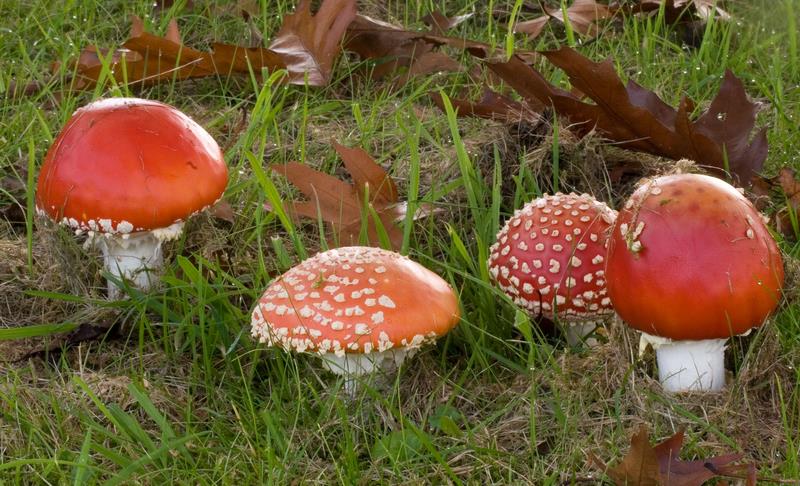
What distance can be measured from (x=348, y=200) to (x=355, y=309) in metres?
0.73

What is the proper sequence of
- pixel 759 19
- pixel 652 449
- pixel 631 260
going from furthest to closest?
pixel 759 19
pixel 631 260
pixel 652 449

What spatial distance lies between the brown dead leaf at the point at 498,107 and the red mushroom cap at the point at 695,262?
1.00 metres

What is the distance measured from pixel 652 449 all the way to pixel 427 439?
452 millimetres

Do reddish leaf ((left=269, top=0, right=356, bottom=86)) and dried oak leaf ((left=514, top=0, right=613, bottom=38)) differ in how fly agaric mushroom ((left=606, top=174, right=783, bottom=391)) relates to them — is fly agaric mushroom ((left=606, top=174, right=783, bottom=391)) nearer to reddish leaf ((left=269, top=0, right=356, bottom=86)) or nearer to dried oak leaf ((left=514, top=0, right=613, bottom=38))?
reddish leaf ((left=269, top=0, right=356, bottom=86))

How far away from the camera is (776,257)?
2.11 m

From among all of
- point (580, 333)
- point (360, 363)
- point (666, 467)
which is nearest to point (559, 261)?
point (580, 333)

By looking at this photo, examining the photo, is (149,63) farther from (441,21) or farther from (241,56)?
(441,21)

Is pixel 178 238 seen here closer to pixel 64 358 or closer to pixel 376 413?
pixel 64 358

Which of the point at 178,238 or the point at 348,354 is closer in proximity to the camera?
the point at 348,354

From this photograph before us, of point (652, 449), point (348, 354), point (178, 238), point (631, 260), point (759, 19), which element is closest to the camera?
point (652, 449)

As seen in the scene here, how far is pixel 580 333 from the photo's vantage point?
2592 mm

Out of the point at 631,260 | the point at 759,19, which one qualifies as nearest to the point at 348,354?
the point at 631,260

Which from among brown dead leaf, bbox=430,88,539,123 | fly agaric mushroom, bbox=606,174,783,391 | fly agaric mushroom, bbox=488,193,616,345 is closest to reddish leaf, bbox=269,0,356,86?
brown dead leaf, bbox=430,88,539,123

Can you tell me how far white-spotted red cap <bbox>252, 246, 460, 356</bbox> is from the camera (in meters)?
2.15
